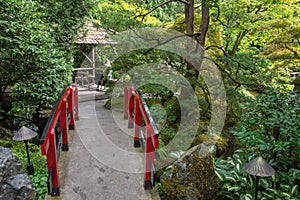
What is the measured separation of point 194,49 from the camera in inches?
249

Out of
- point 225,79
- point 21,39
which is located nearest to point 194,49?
point 225,79

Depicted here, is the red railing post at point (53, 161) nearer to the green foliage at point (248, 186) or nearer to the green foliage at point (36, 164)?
the green foliage at point (36, 164)

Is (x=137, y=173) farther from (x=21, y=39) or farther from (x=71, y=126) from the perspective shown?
(x=21, y=39)

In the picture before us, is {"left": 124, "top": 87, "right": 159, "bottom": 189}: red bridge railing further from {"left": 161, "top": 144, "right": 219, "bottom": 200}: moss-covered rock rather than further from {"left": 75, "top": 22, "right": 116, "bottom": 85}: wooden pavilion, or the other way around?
{"left": 75, "top": 22, "right": 116, "bottom": 85}: wooden pavilion

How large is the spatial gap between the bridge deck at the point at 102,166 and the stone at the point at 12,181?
302mm

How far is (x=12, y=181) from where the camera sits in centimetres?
355

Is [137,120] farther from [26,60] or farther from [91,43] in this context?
[91,43]

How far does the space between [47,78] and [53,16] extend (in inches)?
106

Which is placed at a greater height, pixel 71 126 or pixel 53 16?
pixel 53 16

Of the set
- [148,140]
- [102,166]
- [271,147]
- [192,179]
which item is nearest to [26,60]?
[102,166]

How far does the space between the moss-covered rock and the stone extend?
6.32ft

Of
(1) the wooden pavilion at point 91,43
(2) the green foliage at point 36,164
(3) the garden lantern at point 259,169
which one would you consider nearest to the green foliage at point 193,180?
(3) the garden lantern at point 259,169

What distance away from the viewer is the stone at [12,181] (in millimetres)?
3474

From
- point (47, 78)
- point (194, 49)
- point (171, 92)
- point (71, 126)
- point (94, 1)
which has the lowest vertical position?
point (71, 126)
